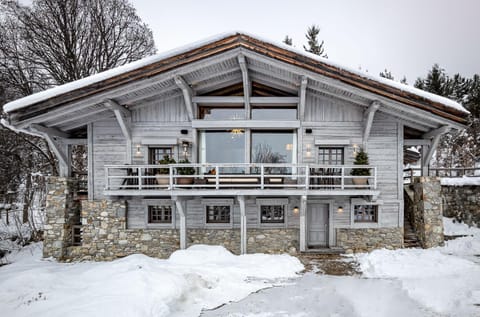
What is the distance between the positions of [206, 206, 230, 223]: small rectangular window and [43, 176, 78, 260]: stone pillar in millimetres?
5901

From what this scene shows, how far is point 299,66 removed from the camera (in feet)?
27.9

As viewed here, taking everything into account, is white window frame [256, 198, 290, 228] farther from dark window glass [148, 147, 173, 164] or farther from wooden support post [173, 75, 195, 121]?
wooden support post [173, 75, 195, 121]

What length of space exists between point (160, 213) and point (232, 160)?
3.89 meters

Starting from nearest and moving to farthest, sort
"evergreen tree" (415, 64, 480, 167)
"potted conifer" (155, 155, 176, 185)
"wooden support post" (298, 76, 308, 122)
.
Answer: "wooden support post" (298, 76, 308, 122) < "potted conifer" (155, 155, 176, 185) < "evergreen tree" (415, 64, 480, 167)

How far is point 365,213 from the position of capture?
1018 centimetres

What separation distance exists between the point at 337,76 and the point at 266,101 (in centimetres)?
283

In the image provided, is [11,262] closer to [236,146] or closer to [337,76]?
[236,146]

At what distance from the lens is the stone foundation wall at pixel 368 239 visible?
9.85 meters

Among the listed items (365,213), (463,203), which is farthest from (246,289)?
(463,203)

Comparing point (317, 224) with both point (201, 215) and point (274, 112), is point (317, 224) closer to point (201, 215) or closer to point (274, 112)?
point (201, 215)

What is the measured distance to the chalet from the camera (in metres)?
9.60

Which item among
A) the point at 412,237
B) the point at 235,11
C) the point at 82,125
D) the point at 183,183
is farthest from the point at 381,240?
the point at 235,11

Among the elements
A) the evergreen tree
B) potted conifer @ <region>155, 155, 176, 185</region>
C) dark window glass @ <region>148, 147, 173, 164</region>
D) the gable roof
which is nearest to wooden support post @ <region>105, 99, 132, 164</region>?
the gable roof

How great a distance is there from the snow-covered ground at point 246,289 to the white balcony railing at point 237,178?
8.79 feet
